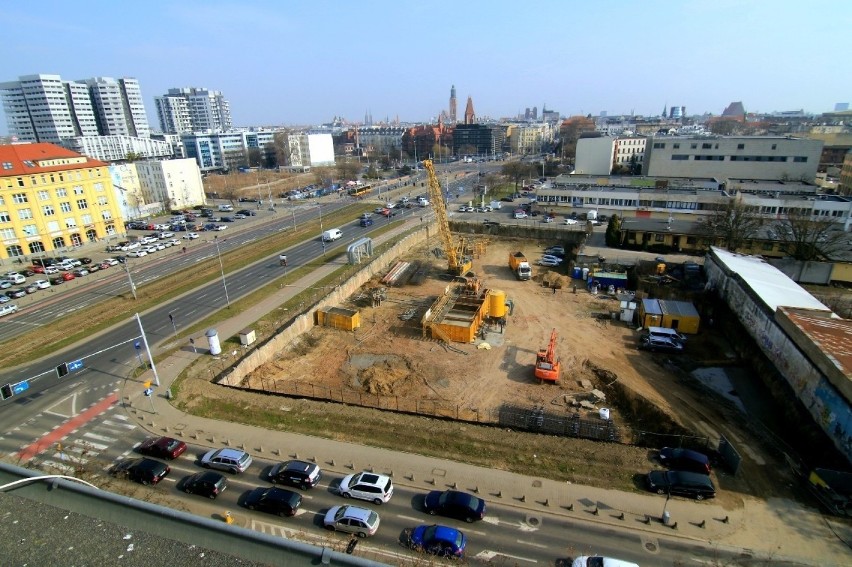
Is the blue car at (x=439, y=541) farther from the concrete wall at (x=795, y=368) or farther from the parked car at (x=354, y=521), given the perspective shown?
the concrete wall at (x=795, y=368)

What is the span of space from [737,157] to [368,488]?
98.2m

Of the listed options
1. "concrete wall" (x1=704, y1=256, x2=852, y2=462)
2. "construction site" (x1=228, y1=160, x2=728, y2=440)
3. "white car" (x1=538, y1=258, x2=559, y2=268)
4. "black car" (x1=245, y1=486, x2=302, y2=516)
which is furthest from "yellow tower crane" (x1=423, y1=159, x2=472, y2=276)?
"black car" (x1=245, y1=486, x2=302, y2=516)

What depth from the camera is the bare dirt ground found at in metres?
24.3

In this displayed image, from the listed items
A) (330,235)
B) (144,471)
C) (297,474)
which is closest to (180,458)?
(144,471)

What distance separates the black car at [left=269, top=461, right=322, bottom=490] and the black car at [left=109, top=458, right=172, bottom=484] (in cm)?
571

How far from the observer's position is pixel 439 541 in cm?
1877

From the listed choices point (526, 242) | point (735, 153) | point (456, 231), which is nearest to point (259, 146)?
point (456, 231)

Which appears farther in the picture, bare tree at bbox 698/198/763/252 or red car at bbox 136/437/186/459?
bare tree at bbox 698/198/763/252

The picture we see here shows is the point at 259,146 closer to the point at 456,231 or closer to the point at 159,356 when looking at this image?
the point at 456,231

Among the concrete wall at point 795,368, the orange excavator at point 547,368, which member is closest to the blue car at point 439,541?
the orange excavator at point 547,368

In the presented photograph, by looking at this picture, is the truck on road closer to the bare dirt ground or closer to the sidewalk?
the bare dirt ground

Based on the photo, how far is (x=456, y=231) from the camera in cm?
7844

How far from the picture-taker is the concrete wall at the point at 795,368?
79.4ft

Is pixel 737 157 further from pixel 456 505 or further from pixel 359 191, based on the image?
pixel 456 505
